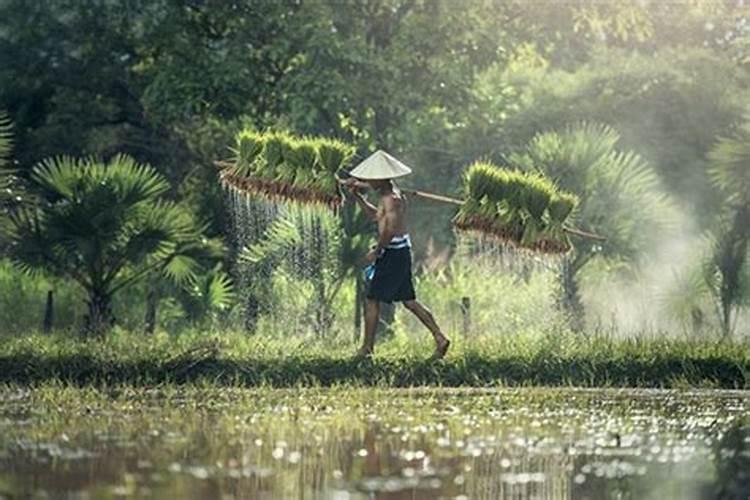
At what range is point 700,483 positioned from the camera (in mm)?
12539

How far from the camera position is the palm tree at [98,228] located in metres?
23.5

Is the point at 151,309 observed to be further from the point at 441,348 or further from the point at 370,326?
the point at 441,348

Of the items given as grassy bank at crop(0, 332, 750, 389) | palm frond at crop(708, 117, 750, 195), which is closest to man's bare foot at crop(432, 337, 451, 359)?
grassy bank at crop(0, 332, 750, 389)

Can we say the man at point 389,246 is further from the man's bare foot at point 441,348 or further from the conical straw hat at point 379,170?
the man's bare foot at point 441,348

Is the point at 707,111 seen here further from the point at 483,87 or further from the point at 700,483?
the point at 700,483

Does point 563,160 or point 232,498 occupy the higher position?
point 563,160

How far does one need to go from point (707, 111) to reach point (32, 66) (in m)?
13.1

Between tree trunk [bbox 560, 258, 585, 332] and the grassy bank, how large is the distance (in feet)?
13.8

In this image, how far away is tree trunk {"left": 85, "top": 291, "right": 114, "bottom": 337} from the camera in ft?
76.0

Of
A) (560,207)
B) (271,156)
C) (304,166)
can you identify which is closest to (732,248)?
(560,207)

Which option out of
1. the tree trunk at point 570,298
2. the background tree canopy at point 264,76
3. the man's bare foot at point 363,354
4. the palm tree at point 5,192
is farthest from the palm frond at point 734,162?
the man's bare foot at point 363,354

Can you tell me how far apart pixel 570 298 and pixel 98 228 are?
20.2 ft

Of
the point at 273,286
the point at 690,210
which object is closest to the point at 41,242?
the point at 273,286

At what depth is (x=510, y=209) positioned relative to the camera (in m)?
21.2
